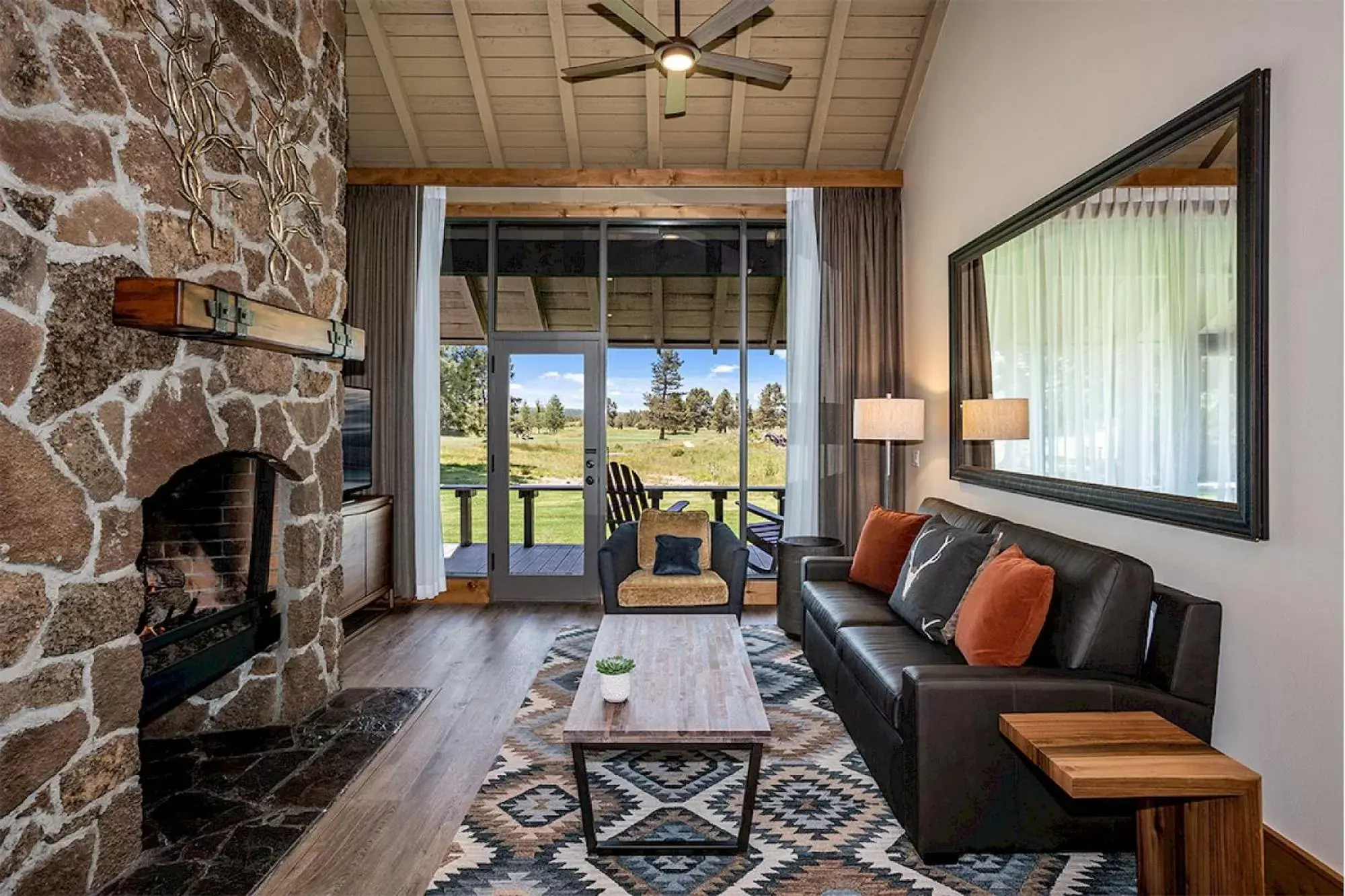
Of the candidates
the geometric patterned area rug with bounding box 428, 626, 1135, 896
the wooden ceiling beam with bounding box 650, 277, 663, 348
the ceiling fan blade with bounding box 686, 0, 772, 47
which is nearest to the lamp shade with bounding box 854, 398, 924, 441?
the wooden ceiling beam with bounding box 650, 277, 663, 348

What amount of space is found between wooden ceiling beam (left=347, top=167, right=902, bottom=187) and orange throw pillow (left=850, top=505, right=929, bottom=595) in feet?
8.90

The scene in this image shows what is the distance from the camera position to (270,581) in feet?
11.0

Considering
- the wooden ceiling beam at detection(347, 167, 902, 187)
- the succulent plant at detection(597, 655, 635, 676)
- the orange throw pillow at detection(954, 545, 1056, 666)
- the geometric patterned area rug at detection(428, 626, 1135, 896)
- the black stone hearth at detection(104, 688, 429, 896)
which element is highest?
Result: the wooden ceiling beam at detection(347, 167, 902, 187)

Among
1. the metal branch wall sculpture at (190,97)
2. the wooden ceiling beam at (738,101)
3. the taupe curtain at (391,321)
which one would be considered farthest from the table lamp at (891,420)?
the metal branch wall sculpture at (190,97)

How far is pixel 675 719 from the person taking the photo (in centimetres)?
237

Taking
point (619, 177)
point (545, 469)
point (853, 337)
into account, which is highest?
point (619, 177)

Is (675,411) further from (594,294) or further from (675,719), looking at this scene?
(675,719)

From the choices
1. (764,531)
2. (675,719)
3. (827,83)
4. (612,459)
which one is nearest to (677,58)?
(827,83)

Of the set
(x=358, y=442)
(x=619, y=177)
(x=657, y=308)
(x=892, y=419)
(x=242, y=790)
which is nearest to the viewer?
(x=242, y=790)

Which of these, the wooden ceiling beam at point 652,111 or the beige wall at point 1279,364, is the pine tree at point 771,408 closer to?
the wooden ceiling beam at point 652,111

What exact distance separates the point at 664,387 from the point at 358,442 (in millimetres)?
2225

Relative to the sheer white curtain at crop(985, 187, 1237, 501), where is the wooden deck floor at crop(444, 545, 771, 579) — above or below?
below

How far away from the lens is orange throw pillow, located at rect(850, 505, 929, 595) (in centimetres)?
388

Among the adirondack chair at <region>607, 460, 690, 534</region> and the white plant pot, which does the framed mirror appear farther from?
the adirondack chair at <region>607, 460, 690, 534</region>
